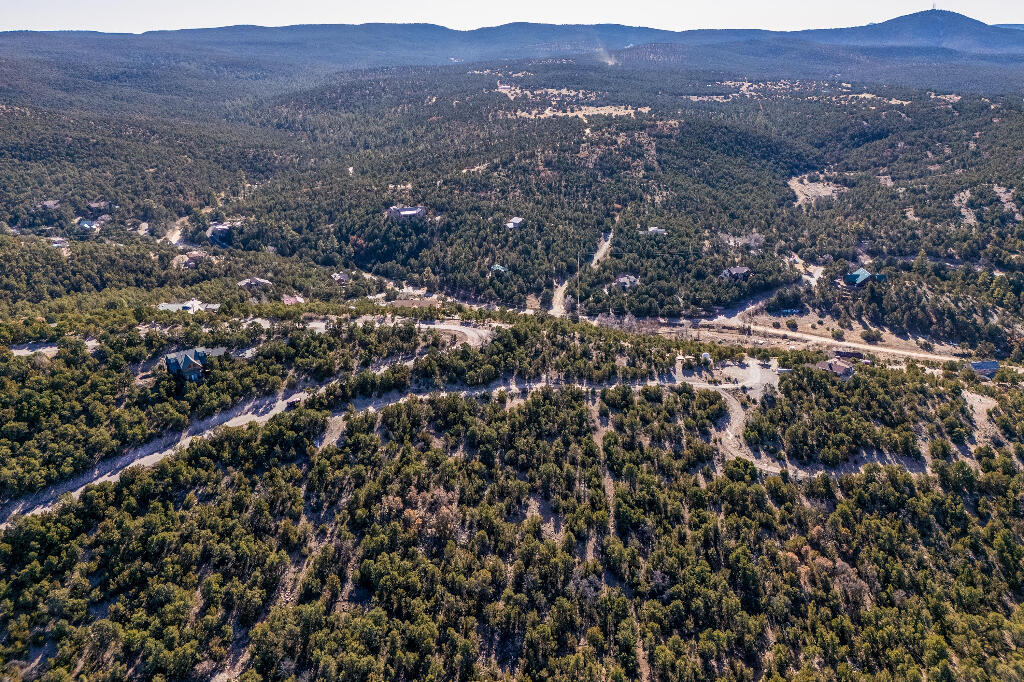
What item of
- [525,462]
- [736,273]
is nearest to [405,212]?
[736,273]

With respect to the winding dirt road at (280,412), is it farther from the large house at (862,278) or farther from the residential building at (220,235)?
the residential building at (220,235)

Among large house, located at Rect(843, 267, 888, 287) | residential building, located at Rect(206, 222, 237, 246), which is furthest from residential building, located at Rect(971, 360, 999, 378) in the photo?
residential building, located at Rect(206, 222, 237, 246)

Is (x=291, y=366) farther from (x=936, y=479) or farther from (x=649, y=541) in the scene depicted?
(x=936, y=479)

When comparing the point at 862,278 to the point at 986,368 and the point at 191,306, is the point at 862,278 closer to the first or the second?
the point at 986,368

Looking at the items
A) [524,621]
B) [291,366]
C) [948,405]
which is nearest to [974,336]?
[948,405]

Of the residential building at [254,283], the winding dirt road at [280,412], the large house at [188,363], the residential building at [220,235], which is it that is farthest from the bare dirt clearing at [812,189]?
the residential building at [220,235]
